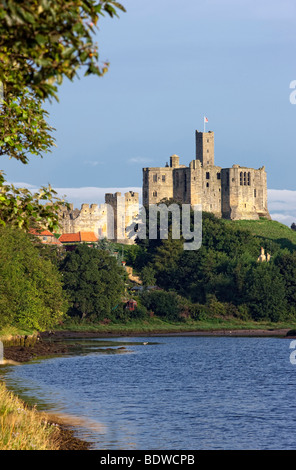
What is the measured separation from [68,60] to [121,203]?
6218 inches

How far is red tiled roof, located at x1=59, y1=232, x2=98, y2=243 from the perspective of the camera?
488ft

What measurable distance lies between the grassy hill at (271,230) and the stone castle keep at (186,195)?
3.37 metres

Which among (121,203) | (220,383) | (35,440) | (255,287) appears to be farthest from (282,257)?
(35,440)

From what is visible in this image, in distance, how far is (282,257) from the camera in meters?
121

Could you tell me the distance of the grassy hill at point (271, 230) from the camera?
15312cm

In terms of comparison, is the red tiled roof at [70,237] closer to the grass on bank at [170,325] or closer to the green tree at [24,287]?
the grass on bank at [170,325]

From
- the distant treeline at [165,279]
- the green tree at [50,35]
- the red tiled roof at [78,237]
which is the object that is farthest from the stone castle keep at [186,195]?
the green tree at [50,35]

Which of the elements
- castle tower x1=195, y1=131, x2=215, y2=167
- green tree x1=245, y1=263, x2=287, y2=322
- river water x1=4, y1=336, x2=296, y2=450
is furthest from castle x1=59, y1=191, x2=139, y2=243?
river water x1=4, y1=336, x2=296, y2=450

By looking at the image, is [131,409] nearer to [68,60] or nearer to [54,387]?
[54,387]

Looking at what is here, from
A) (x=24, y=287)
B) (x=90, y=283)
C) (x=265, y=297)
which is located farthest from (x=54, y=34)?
(x=265, y=297)

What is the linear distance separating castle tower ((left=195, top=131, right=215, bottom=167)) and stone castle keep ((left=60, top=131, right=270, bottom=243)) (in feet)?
0.85

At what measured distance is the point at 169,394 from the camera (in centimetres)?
4744

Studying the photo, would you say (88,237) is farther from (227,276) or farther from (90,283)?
(90,283)

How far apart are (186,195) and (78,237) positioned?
106ft
